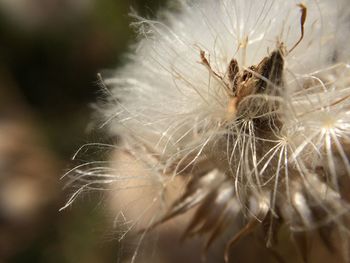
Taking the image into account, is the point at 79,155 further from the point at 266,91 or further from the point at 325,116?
the point at 325,116

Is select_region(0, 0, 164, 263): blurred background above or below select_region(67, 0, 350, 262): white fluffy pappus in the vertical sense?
above

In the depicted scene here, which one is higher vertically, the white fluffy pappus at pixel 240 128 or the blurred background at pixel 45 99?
the blurred background at pixel 45 99

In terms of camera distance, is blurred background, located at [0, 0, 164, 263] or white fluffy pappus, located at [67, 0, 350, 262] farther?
blurred background, located at [0, 0, 164, 263]

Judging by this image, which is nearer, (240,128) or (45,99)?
(240,128)

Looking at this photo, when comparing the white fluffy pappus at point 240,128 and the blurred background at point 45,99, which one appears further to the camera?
the blurred background at point 45,99
